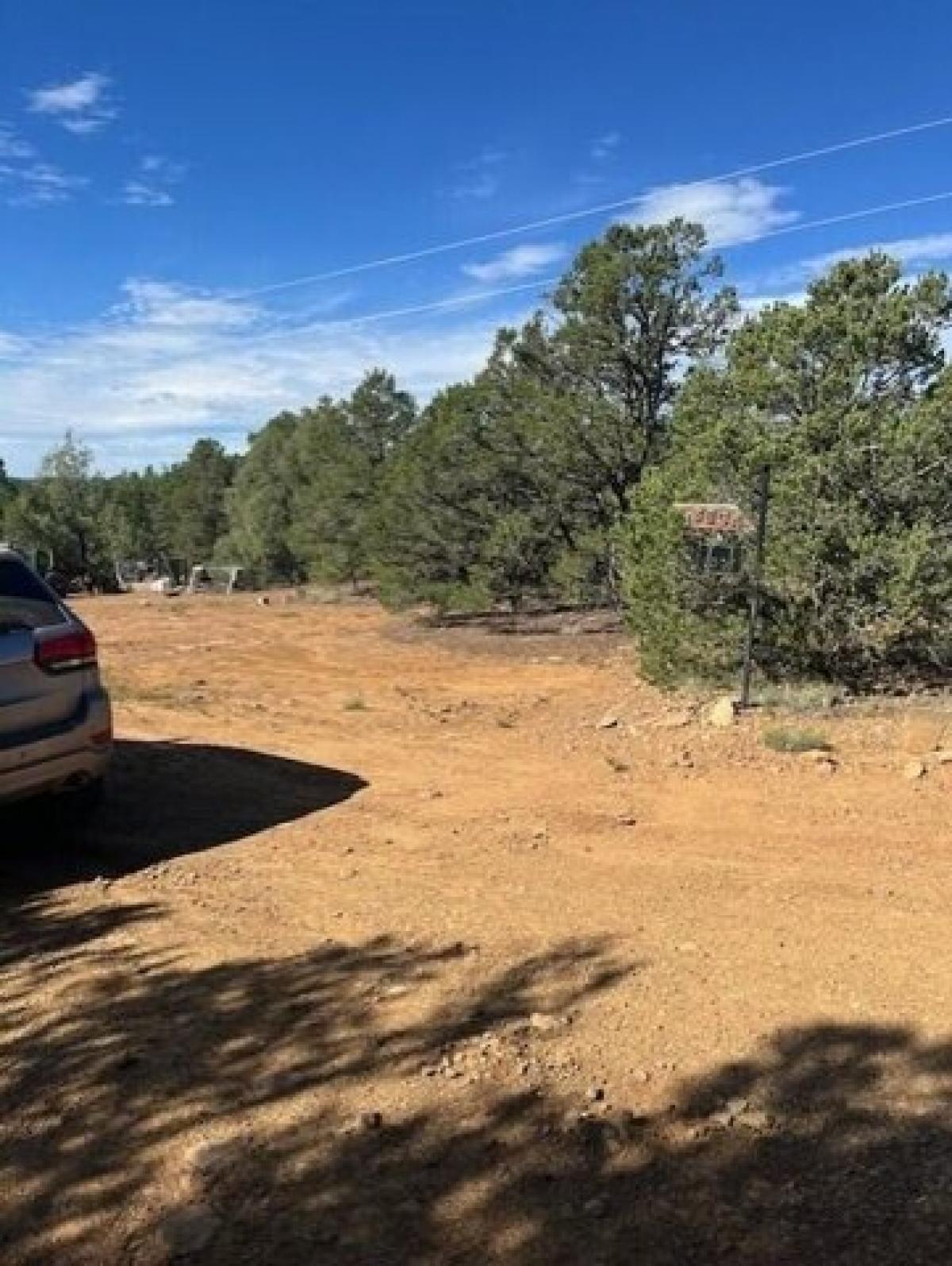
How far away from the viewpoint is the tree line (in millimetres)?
12047

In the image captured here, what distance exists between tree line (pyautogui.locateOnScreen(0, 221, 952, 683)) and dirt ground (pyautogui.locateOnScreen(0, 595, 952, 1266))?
11.3 ft

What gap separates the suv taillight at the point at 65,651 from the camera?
651 cm

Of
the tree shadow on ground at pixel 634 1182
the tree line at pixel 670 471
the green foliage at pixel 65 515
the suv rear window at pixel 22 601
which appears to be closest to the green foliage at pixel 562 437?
the tree line at pixel 670 471

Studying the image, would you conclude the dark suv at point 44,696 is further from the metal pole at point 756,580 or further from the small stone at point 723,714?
the metal pole at point 756,580

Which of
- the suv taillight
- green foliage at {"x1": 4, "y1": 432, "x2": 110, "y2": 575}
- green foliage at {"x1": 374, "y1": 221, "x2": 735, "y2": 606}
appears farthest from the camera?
green foliage at {"x1": 4, "y1": 432, "x2": 110, "y2": 575}

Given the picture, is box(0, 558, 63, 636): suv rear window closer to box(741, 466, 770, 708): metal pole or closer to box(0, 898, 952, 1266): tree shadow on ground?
box(0, 898, 952, 1266): tree shadow on ground

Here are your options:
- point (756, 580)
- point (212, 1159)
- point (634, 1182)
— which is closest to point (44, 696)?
point (212, 1159)

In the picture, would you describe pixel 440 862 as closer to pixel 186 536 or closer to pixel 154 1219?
pixel 154 1219

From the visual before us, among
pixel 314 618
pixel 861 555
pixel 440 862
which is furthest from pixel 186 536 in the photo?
pixel 440 862

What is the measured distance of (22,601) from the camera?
6.79 meters

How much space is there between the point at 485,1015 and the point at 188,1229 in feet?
4.66

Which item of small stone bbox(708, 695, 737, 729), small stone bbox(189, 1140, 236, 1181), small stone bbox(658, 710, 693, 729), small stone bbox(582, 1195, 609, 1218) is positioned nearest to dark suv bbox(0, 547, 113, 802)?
small stone bbox(189, 1140, 236, 1181)

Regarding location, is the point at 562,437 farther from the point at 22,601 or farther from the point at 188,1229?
the point at 188,1229

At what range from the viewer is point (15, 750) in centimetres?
623
